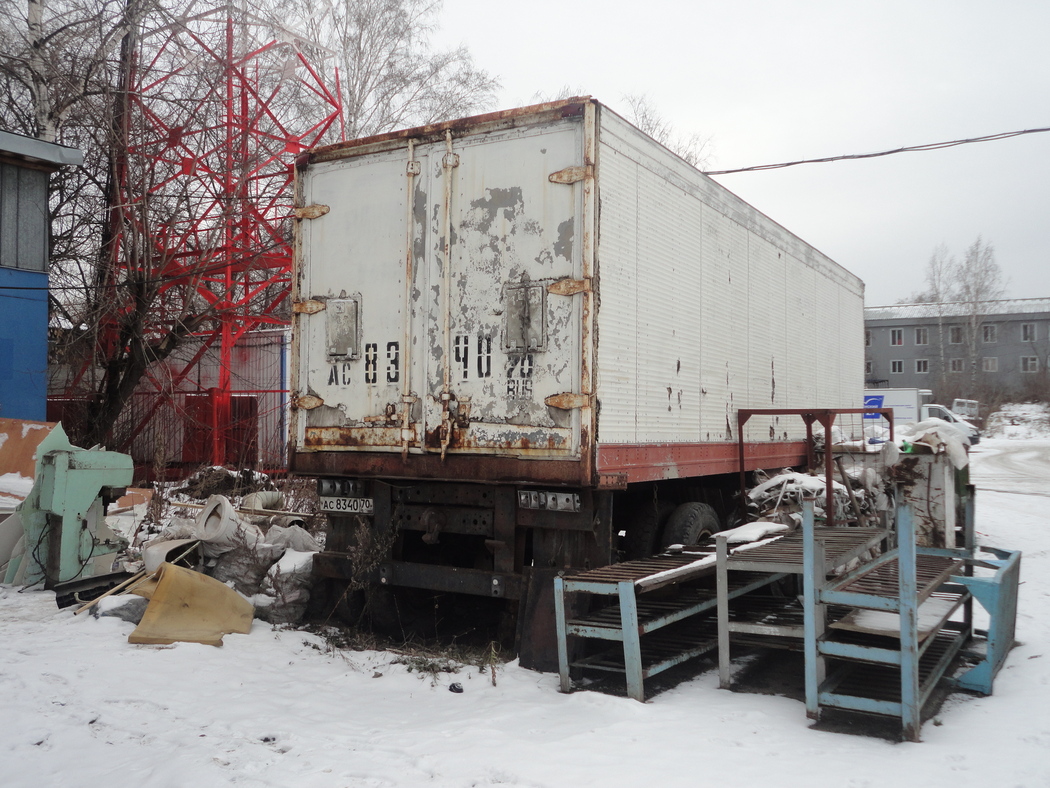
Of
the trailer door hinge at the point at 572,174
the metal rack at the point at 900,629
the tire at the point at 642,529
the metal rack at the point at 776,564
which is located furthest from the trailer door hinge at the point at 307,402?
the metal rack at the point at 900,629

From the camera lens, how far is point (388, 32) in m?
21.6

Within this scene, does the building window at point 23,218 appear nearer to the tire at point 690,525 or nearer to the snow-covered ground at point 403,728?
the snow-covered ground at point 403,728

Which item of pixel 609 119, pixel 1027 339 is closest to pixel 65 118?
pixel 609 119

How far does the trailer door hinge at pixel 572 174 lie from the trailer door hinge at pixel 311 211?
1938mm

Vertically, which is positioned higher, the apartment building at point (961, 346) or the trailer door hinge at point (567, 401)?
the apartment building at point (961, 346)

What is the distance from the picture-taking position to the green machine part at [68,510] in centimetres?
663

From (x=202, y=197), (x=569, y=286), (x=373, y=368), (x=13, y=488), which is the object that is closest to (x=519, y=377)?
(x=569, y=286)

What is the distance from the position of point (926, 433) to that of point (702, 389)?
7.12ft

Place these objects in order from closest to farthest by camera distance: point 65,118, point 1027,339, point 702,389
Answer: point 702,389 < point 65,118 < point 1027,339

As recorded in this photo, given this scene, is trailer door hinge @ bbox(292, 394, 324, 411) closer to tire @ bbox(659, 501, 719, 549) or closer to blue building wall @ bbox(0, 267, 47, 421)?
tire @ bbox(659, 501, 719, 549)

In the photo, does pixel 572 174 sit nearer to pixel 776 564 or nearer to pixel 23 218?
pixel 776 564

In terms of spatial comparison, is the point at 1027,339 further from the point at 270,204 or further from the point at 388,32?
the point at 270,204

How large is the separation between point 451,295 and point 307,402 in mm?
1471

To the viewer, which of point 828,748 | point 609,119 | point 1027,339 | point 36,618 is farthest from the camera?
point 1027,339
